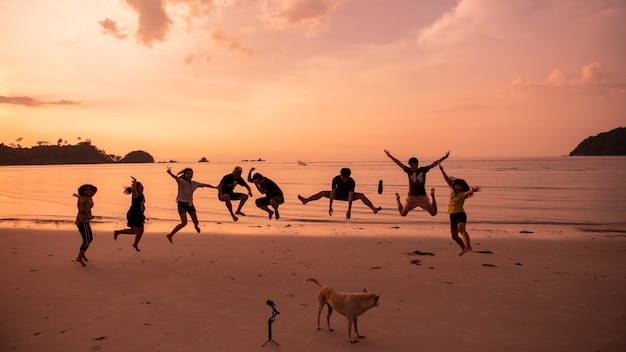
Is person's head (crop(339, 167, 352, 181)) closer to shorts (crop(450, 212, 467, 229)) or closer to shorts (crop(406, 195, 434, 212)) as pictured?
shorts (crop(406, 195, 434, 212))

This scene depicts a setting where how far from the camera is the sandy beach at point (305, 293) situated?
6289 mm

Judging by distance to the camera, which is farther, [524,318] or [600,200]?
[600,200]

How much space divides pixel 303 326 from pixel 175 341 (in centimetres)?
205

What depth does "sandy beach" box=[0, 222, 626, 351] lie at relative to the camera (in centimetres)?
629

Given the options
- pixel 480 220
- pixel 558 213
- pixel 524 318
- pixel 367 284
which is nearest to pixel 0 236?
pixel 367 284

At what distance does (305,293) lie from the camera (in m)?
8.56

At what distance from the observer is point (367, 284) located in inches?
365

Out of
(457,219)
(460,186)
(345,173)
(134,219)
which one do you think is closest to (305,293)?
(457,219)

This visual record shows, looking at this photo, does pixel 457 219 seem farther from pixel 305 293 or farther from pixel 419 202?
pixel 305 293

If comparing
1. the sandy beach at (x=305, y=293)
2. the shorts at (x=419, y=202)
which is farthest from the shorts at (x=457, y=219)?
the shorts at (x=419, y=202)

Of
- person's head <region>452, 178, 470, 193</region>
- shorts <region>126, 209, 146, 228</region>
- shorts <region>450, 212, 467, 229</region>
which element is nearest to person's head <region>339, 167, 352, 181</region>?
person's head <region>452, 178, 470, 193</region>

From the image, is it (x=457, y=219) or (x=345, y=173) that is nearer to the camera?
(x=457, y=219)

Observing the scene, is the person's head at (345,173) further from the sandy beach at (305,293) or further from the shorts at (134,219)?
the shorts at (134,219)

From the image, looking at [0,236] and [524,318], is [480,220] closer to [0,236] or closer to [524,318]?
[524,318]
